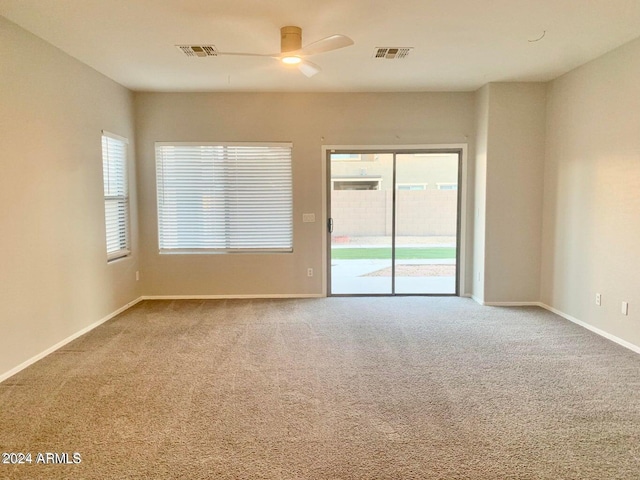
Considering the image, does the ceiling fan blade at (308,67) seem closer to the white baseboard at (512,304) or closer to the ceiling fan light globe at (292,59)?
the ceiling fan light globe at (292,59)

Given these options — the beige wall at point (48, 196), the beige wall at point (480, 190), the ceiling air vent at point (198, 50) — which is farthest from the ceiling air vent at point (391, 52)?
the beige wall at point (48, 196)

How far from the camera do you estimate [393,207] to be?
5641 mm

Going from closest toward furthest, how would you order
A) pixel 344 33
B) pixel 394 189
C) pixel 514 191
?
pixel 344 33, pixel 514 191, pixel 394 189

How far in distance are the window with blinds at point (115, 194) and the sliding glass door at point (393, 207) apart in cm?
271

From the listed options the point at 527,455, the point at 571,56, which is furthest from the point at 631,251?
the point at 527,455

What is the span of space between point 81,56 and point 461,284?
5336mm

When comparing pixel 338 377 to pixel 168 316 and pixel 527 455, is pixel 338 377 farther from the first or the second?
pixel 168 316

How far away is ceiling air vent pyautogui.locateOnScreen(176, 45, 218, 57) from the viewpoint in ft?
12.2

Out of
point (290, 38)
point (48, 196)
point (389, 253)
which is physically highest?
point (290, 38)

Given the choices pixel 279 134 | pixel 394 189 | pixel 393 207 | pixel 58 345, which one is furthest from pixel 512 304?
pixel 58 345

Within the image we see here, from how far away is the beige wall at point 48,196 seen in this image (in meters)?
3.14

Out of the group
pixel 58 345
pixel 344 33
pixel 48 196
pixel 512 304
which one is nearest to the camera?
pixel 344 33

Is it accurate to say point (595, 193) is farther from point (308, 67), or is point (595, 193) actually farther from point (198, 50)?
point (198, 50)

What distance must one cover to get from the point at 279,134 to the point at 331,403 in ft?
12.5
